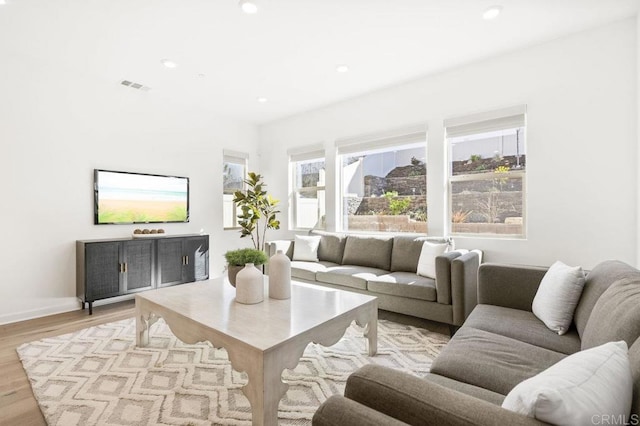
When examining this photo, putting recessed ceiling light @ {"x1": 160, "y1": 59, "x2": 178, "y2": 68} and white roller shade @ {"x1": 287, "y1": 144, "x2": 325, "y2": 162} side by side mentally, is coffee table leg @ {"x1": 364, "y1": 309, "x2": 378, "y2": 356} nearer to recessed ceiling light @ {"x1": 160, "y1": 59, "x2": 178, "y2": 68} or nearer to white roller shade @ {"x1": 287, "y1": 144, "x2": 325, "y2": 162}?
white roller shade @ {"x1": 287, "y1": 144, "x2": 325, "y2": 162}

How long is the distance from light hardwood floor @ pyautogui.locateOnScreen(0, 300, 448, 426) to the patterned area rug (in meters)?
0.05

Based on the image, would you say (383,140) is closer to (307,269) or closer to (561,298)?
(307,269)

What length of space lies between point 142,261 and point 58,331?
1025 millimetres

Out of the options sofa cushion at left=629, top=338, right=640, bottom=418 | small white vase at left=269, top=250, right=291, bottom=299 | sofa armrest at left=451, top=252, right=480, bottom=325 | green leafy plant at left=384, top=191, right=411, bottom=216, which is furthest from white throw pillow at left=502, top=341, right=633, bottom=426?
green leafy plant at left=384, top=191, right=411, bottom=216

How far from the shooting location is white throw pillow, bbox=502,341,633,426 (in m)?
0.65

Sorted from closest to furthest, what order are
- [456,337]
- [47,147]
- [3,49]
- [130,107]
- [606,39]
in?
[456,337] → [606,39] → [3,49] → [47,147] → [130,107]

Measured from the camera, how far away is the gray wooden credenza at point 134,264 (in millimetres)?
3342

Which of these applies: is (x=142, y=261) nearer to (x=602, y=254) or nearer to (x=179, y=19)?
(x=179, y=19)

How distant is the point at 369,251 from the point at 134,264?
274 centimetres

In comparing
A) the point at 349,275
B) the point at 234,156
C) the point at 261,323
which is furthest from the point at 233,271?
the point at 234,156

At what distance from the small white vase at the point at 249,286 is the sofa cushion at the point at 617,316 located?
1722mm

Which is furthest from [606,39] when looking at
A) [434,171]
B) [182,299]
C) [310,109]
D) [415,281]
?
[182,299]

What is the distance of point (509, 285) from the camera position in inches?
84.0

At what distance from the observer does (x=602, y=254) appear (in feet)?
9.06
